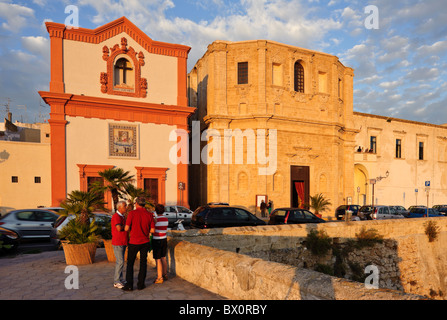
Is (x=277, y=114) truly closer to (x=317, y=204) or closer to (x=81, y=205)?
(x=317, y=204)

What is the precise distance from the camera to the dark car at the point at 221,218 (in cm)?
1302

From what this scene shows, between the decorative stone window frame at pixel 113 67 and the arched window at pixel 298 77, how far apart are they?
14.5 m

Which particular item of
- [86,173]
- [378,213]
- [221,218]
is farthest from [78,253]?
[378,213]

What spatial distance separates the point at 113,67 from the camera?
22.2 m

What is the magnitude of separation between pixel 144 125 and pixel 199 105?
10.4 meters

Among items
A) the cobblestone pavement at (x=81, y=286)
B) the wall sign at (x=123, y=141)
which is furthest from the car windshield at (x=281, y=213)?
the wall sign at (x=123, y=141)

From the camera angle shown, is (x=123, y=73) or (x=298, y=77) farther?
(x=298, y=77)

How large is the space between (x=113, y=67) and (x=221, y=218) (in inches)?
614

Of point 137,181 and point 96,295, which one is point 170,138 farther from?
point 96,295

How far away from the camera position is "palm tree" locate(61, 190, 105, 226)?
815 centimetres

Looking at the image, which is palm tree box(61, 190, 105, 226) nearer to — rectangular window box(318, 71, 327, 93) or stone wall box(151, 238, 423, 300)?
stone wall box(151, 238, 423, 300)

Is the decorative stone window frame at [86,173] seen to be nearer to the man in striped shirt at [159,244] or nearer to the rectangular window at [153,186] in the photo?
the rectangular window at [153,186]

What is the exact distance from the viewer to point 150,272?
7.12m
